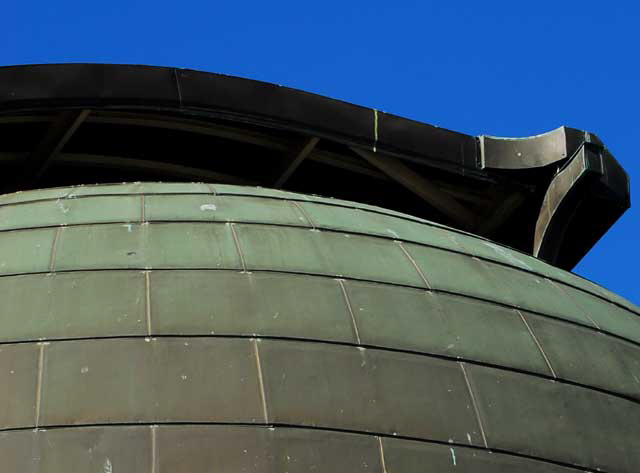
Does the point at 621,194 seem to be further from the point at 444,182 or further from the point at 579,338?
the point at 579,338

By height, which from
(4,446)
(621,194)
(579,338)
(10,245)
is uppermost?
(621,194)

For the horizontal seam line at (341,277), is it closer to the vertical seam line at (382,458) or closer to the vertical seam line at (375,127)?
the vertical seam line at (382,458)

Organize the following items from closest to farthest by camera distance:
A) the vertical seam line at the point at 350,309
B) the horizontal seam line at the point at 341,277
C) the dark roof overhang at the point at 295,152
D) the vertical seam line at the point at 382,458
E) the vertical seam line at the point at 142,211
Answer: the vertical seam line at the point at 382,458, the vertical seam line at the point at 350,309, the horizontal seam line at the point at 341,277, the vertical seam line at the point at 142,211, the dark roof overhang at the point at 295,152

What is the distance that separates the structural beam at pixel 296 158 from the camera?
18.2 meters

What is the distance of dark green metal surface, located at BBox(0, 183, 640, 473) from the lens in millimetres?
12367

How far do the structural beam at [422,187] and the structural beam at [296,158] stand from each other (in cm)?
48

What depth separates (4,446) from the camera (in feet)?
39.7

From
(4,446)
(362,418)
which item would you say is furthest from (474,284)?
(4,446)

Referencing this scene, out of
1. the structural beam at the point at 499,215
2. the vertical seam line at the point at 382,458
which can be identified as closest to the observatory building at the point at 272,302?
the vertical seam line at the point at 382,458

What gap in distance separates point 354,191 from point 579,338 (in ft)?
15.8

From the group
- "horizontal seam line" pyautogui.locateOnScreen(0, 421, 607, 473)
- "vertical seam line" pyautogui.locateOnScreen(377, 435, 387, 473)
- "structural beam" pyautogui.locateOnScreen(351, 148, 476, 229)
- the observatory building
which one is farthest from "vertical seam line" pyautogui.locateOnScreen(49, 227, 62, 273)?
"structural beam" pyautogui.locateOnScreen(351, 148, 476, 229)

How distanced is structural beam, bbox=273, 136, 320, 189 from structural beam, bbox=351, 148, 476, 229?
48cm

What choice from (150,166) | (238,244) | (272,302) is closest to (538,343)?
(272,302)

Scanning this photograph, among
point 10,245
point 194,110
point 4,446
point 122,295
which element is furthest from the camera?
point 194,110
